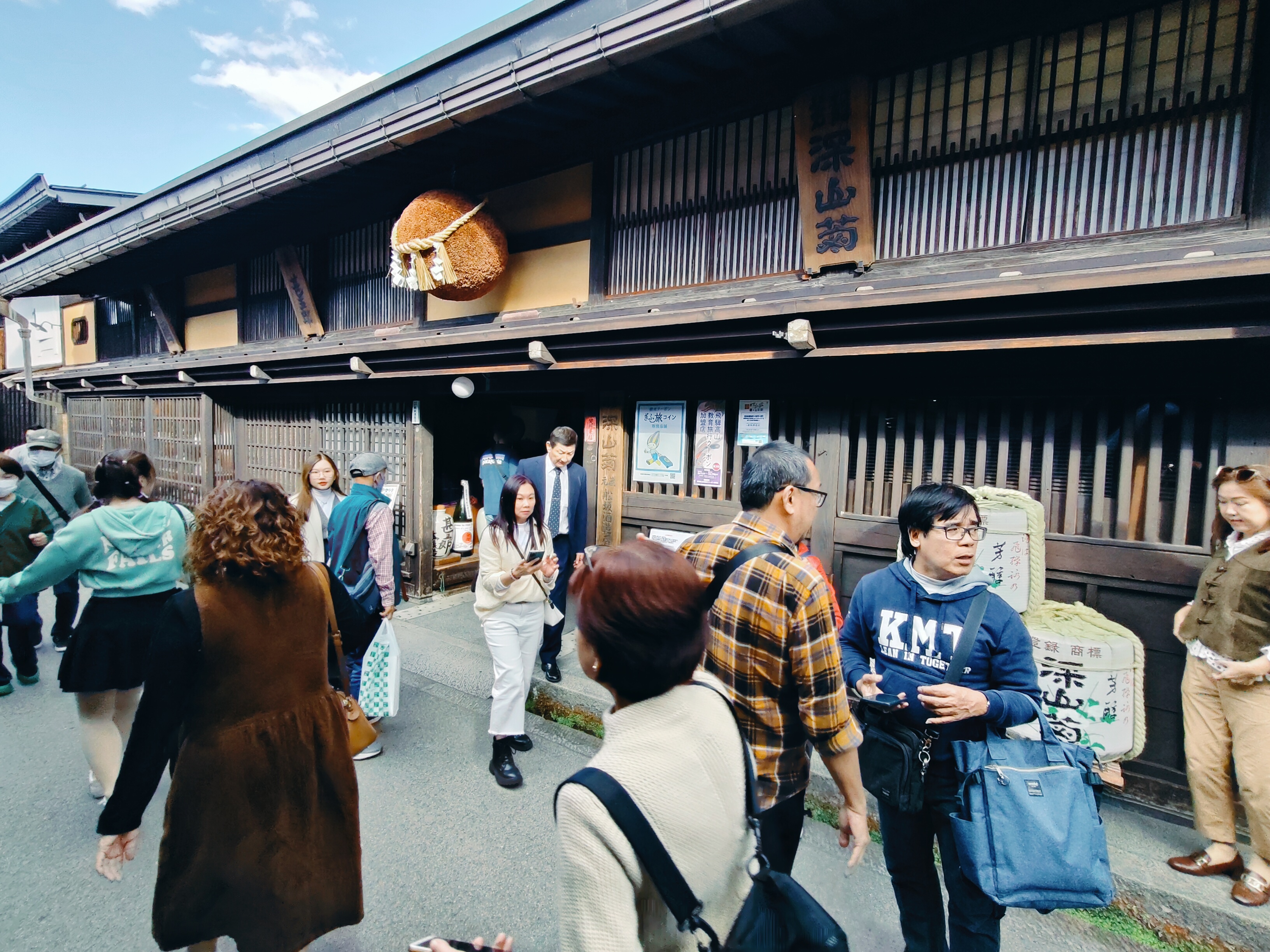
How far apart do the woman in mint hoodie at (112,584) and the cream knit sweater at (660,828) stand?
131 inches

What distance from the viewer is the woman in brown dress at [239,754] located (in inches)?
80.2

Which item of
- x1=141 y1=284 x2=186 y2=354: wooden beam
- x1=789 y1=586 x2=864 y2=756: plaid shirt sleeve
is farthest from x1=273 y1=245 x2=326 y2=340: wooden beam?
x1=789 y1=586 x2=864 y2=756: plaid shirt sleeve

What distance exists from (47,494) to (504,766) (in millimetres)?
5271

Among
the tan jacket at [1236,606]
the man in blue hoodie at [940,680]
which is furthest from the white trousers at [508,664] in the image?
the tan jacket at [1236,606]

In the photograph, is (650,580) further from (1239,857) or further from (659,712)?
(1239,857)

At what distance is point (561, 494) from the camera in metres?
5.71

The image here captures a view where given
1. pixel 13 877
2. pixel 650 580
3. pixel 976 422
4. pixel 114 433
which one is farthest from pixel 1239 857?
pixel 114 433

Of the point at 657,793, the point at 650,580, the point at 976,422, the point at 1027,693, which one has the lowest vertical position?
the point at 1027,693

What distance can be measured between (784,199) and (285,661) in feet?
14.9

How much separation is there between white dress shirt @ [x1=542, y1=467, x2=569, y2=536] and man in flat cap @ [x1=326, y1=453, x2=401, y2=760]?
4.82ft

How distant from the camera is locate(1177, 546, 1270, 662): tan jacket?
2.89 meters

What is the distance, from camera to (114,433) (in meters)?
13.0

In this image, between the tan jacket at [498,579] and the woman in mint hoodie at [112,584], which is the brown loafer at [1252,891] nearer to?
the tan jacket at [498,579]

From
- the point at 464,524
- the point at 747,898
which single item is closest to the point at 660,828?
the point at 747,898
